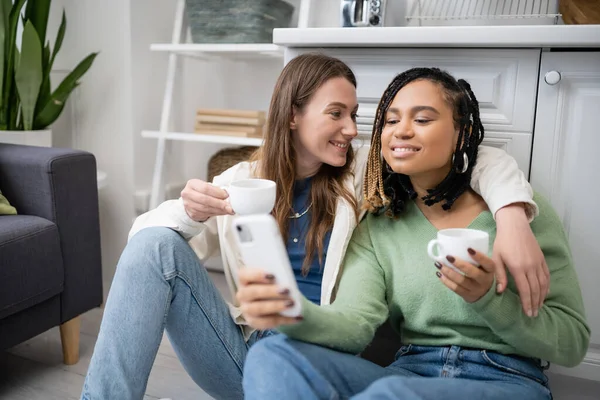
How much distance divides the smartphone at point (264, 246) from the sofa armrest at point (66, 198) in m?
1.04

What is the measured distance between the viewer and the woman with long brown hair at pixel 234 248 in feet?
3.58

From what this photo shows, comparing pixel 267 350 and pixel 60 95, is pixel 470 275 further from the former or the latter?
pixel 60 95

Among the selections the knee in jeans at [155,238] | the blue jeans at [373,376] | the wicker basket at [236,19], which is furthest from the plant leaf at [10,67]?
the blue jeans at [373,376]

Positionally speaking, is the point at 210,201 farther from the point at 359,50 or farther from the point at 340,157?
the point at 359,50

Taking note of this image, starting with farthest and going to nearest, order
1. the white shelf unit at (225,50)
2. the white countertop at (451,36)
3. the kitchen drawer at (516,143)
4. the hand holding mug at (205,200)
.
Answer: the white shelf unit at (225,50)
the kitchen drawer at (516,143)
the white countertop at (451,36)
the hand holding mug at (205,200)

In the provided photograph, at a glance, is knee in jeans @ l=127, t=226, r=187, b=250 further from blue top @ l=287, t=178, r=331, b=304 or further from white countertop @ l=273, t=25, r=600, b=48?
white countertop @ l=273, t=25, r=600, b=48

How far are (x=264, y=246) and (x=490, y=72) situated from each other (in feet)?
2.73

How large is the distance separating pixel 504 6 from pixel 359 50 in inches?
27.9

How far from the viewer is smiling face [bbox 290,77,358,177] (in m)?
1.24

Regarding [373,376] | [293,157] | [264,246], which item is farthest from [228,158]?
[264,246]

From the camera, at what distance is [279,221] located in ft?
4.19

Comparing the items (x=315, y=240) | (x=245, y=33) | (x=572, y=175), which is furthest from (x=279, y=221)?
(x=245, y=33)

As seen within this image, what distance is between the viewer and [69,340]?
69.1 inches

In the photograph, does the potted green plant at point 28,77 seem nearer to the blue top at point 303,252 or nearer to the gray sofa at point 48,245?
the gray sofa at point 48,245
